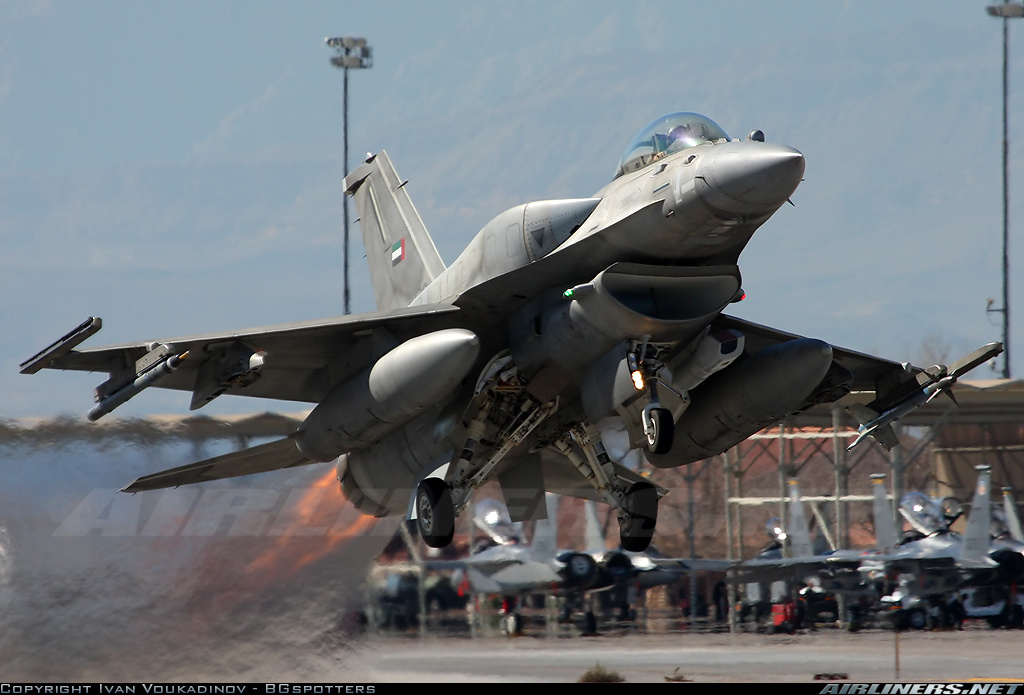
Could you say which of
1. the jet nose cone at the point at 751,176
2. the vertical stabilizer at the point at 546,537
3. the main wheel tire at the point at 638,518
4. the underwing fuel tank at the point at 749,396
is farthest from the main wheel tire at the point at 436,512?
the jet nose cone at the point at 751,176

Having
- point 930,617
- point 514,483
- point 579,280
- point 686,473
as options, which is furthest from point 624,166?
point 686,473

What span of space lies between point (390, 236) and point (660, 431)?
7826 mm

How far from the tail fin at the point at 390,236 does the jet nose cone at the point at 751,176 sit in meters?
7.20

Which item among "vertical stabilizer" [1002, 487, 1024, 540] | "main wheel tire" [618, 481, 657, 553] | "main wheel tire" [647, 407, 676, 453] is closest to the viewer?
"main wheel tire" [647, 407, 676, 453]

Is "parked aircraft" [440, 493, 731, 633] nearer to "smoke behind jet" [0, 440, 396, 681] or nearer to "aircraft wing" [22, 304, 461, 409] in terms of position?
"smoke behind jet" [0, 440, 396, 681]

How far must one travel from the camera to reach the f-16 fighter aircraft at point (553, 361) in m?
14.0

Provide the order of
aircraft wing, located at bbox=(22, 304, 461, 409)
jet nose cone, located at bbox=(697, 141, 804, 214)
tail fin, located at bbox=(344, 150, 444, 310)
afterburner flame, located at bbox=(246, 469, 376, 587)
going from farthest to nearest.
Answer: tail fin, located at bbox=(344, 150, 444, 310), afterburner flame, located at bbox=(246, 469, 376, 587), aircraft wing, located at bbox=(22, 304, 461, 409), jet nose cone, located at bbox=(697, 141, 804, 214)

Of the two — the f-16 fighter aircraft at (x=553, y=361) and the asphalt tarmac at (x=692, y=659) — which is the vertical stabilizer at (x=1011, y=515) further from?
the f-16 fighter aircraft at (x=553, y=361)

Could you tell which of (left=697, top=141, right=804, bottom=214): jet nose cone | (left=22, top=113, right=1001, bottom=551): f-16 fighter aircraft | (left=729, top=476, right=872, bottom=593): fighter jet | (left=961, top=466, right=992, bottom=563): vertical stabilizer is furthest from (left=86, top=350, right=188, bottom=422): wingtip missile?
(left=961, top=466, right=992, bottom=563): vertical stabilizer

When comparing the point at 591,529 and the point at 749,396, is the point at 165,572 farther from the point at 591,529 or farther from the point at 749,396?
the point at 749,396

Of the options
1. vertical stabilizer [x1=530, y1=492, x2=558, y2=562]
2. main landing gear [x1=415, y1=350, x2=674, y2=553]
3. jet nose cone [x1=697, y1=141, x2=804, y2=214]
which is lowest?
vertical stabilizer [x1=530, y1=492, x2=558, y2=562]

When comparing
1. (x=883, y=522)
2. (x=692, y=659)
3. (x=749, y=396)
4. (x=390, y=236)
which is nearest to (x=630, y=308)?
(x=749, y=396)

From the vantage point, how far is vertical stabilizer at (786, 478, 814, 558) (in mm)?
22516

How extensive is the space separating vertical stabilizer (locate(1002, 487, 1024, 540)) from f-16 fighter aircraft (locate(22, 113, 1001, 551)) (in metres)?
8.03
